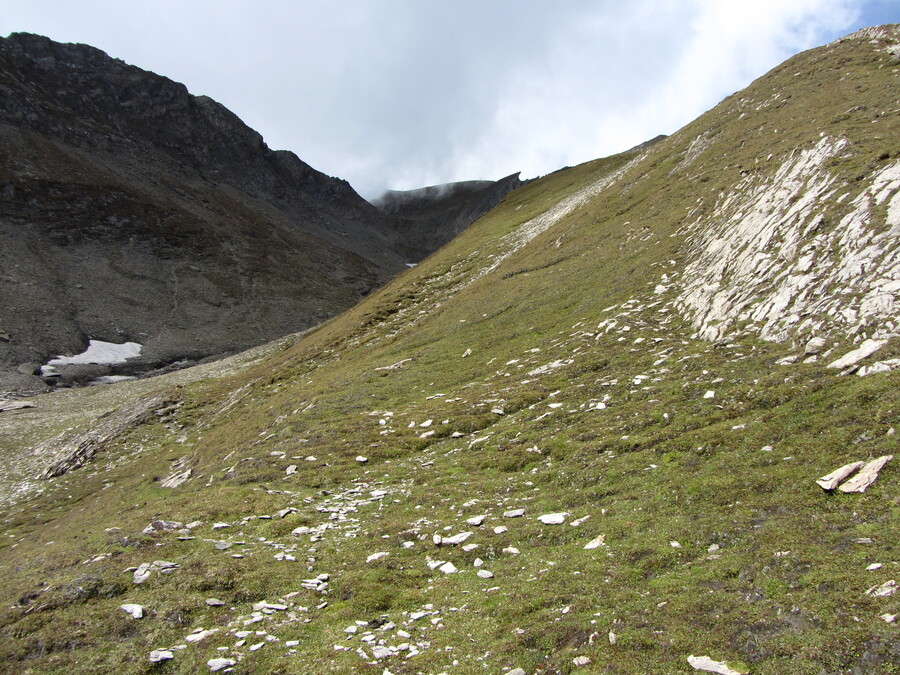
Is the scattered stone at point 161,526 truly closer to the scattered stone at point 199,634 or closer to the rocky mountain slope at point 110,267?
the scattered stone at point 199,634

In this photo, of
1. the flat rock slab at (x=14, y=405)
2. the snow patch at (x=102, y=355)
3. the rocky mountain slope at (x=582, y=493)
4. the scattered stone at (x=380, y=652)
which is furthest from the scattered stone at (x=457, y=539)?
the snow patch at (x=102, y=355)

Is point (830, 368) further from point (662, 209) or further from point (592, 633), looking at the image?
point (662, 209)

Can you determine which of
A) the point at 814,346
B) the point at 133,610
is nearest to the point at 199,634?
the point at 133,610

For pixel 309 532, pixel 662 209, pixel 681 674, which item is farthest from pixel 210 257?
pixel 681 674

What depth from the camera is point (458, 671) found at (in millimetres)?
9141

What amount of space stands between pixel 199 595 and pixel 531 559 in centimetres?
837

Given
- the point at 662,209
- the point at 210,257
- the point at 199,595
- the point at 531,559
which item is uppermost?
the point at 210,257

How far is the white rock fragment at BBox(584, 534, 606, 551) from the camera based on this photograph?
1247 cm

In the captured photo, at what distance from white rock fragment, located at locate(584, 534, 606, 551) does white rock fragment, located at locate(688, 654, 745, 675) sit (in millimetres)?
4316

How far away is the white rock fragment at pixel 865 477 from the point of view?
11.0m

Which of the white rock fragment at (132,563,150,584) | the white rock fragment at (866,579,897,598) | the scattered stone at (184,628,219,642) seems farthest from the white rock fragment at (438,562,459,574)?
the white rock fragment at (866,579,897,598)

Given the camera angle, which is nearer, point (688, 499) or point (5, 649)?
point (5, 649)

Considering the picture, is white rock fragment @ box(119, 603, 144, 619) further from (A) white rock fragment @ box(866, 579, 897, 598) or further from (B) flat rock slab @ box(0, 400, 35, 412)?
(B) flat rock slab @ box(0, 400, 35, 412)

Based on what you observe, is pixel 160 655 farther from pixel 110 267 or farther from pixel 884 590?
pixel 110 267
